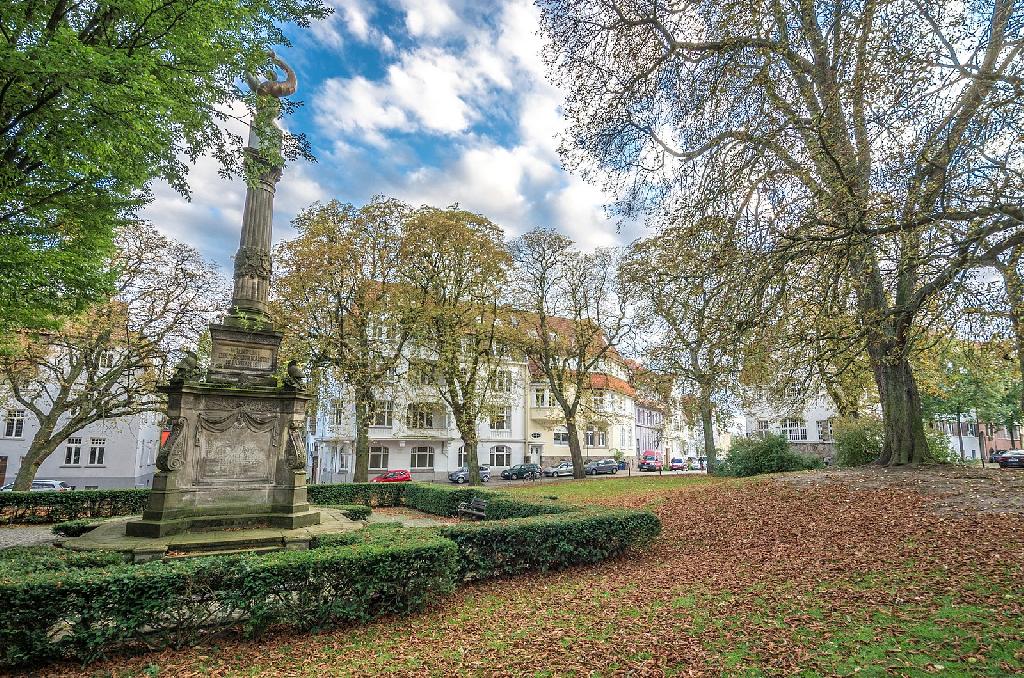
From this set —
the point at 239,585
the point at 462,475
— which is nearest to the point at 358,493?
the point at 239,585

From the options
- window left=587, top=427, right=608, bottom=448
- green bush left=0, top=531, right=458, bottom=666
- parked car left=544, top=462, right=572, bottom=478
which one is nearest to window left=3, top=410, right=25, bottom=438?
parked car left=544, top=462, right=572, bottom=478

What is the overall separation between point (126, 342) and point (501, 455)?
30955 millimetres

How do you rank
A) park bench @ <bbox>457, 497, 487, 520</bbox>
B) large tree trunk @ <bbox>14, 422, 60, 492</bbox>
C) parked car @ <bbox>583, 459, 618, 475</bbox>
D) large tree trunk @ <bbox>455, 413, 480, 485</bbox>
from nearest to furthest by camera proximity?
park bench @ <bbox>457, 497, 487, 520</bbox> → large tree trunk @ <bbox>14, 422, 60, 492</bbox> → large tree trunk @ <bbox>455, 413, 480, 485</bbox> → parked car @ <bbox>583, 459, 618, 475</bbox>

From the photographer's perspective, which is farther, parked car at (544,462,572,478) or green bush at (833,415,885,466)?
parked car at (544,462,572,478)

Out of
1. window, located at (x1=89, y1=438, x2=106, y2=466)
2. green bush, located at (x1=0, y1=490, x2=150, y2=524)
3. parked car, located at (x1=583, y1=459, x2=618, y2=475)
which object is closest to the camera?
green bush, located at (x1=0, y1=490, x2=150, y2=524)

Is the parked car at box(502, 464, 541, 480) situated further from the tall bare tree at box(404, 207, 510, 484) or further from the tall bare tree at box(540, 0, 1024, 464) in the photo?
the tall bare tree at box(540, 0, 1024, 464)

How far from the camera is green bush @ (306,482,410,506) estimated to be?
21.5 m

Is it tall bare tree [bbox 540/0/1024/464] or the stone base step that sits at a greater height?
tall bare tree [bbox 540/0/1024/464]

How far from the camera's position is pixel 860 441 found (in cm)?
2122

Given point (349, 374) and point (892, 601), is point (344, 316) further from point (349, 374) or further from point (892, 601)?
point (892, 601)

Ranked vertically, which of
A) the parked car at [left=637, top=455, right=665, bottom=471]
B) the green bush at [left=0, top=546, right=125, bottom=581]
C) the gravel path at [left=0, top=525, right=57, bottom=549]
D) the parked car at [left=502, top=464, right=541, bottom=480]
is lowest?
the parked car at [left=637, top=455, right=665, bottom=471]

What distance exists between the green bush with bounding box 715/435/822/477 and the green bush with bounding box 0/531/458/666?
2062 cm

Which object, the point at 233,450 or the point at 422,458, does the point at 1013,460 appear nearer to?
the point at 422,458

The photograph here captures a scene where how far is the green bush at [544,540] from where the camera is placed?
884 centimetres
